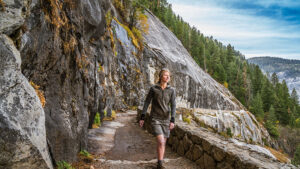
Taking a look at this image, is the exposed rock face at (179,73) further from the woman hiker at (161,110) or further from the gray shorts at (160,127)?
the gray shorts at (160,127)

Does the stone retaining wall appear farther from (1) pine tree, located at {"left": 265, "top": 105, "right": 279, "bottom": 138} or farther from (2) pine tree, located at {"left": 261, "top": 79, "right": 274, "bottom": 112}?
(2) pine tree, located at {"left": 261, "top": 79, "right": 274, "bottom": 112}

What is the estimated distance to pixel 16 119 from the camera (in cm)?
236

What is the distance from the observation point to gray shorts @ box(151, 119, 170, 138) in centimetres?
390

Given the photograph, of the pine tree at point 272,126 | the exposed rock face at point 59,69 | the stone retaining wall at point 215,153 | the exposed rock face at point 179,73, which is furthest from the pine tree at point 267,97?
the exposed rock face at point 59,69

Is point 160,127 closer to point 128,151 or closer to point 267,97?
point 128,151

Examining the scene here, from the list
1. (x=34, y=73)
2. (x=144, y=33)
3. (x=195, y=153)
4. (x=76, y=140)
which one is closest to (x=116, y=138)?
(x=76, y=140)

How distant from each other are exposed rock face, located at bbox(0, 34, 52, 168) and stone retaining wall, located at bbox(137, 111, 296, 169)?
3329mm

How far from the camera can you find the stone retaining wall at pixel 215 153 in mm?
3418

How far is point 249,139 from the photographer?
20.8 metres

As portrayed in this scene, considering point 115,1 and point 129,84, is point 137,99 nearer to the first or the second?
point 129,84

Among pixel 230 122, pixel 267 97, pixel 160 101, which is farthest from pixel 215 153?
pixel 267 97

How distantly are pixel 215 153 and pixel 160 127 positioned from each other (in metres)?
1.41

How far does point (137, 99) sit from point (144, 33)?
13.1 m

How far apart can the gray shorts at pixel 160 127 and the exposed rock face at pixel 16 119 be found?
204 centimetres
